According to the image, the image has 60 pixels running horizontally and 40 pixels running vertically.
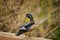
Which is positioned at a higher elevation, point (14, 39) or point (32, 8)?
point (32, 8)

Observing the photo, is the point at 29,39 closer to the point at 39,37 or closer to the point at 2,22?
the point at 39,37

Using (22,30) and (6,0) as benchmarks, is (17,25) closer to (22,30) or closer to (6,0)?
(22,30)

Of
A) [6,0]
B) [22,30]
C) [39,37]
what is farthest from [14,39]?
[6,0]

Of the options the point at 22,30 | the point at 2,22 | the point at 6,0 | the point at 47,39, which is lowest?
the point at 47,39

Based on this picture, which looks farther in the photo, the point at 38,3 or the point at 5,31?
the point at 5,31

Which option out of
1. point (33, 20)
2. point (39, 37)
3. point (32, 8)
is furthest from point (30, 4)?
point (39, 37)

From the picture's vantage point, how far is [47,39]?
8.53 feet

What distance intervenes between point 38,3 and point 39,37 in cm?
44

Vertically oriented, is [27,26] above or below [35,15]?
below

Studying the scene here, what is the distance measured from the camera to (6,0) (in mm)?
2926

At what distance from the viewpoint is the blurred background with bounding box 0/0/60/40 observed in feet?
8.46

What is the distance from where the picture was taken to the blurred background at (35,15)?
2580 mm

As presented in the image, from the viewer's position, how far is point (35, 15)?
8.85 feet

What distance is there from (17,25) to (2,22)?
0.26 m
